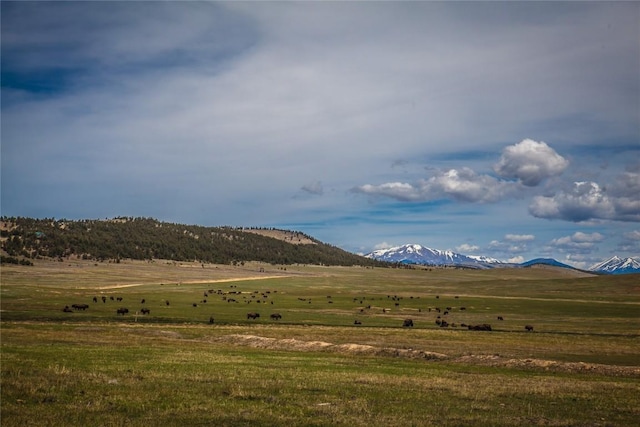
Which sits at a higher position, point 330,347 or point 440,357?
point 440,357

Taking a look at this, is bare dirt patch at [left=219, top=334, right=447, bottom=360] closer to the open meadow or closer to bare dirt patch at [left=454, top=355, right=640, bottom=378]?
the open meadow

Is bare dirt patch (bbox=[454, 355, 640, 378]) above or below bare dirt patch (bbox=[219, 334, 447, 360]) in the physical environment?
above

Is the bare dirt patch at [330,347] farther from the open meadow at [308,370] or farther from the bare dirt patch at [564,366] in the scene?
the bare dirt patch at [564,366]

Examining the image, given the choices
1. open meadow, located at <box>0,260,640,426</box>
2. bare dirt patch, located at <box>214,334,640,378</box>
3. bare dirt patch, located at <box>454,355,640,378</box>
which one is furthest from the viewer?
bare dirt patch, located at <box>214,334,640,378</box>

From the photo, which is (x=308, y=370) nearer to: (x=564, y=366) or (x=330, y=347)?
(x=330, y=347)

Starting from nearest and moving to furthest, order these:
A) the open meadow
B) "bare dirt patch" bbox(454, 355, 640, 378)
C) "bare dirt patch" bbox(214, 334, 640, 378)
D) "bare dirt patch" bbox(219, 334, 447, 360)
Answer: the open meadow
"bare dirt patch" bbox(454, 355, 640, 378)
"bare dirt patch" bbox(214, 334, 640, 378)
"bare dirt patch" bbox(219, 334, 447, 360)

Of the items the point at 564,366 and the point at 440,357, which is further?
the point at 440,357

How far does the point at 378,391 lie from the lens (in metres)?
25.5

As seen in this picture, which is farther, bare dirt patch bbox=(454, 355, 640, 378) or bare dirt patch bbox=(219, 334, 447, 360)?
bare dirt patch bbox=(219, 334, 447, 360)

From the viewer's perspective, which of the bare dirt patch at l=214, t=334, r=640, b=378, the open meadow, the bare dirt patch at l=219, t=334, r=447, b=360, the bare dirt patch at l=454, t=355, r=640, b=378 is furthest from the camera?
the bare dirt patch at l=219, t=334, r=447, b=360

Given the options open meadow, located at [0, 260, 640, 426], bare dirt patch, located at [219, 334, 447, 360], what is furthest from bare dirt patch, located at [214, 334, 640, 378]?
open meadow, located at [0, 260, 640, 426]

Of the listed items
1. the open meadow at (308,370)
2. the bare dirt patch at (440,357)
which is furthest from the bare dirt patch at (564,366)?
the open meadow at (308,370)

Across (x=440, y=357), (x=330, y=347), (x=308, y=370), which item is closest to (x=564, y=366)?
(x=440, y=357)

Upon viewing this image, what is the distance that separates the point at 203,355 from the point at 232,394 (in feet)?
50.9
